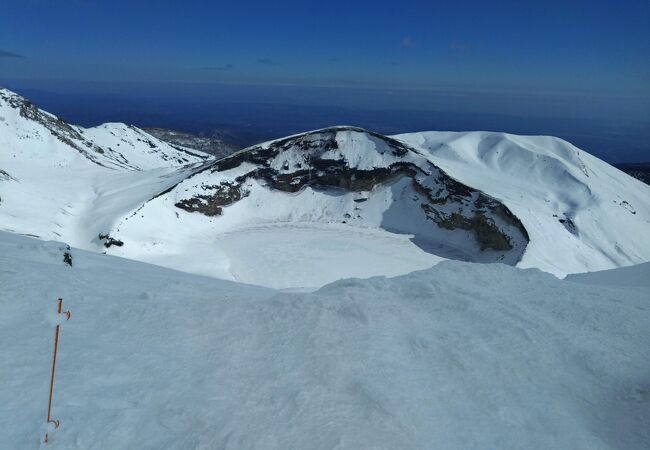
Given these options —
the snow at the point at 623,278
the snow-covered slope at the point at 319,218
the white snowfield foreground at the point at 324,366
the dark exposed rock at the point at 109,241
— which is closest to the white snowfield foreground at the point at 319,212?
the snow-covered slope at the point at 319,218

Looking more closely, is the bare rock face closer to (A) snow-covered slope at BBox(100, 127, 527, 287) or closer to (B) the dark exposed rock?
(A) snow-covered slope at BBox(100, 127, 527, 287)

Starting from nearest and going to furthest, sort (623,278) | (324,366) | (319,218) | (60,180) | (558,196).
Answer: (324,366) → (623,278) → (319,218) → (558,196) → (60,180)

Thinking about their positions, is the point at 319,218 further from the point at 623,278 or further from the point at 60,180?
the point at 623,278

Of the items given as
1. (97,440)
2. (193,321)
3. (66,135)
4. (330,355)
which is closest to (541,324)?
(330,355)

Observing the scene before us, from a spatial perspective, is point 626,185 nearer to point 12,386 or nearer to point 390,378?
point 390,378

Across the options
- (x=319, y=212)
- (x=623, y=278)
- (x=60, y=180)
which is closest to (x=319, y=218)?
(x=319, y=212)

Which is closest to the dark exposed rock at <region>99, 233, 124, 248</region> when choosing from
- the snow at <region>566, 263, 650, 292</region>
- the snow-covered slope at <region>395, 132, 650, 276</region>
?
the snow at <region>566, 263, 650, 292</region>

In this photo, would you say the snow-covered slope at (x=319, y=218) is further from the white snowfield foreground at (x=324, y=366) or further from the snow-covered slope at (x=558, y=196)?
the white snowfield foreground at (x=324, y=366)
